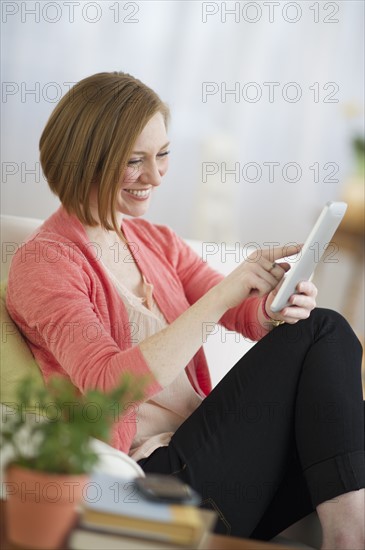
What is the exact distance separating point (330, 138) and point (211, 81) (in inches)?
23.1

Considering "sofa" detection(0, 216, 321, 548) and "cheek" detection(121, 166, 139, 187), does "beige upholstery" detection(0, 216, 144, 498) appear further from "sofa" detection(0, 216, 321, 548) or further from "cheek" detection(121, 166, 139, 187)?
"cheek" detection(121, 166, 139, 187)

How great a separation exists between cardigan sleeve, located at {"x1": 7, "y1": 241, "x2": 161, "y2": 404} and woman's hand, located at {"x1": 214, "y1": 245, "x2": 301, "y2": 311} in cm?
19

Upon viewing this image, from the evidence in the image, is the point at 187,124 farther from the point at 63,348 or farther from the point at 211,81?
the point at 63,348

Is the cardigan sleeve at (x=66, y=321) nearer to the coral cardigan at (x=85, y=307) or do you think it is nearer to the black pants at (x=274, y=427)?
the coral cardigan at (x=85, y=307)

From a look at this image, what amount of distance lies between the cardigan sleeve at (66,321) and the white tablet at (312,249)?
0.28 metres

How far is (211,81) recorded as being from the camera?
3.54 m

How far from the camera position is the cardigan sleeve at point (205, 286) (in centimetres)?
177

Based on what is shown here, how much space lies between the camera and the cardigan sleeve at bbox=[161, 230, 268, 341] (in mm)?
1770

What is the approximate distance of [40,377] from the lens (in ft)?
5.10

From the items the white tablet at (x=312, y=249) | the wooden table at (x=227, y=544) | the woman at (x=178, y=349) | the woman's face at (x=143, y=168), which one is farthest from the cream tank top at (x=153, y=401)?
the wooden table at (x=227, y=544)

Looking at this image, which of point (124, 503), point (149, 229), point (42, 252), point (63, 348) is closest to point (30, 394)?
point (124, 503)

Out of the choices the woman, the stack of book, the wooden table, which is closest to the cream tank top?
the woman

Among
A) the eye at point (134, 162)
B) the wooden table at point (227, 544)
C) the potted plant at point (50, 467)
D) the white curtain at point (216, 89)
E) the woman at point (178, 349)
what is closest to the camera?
the potted plant at point (50, 467)

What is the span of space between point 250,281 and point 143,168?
378 millimetres
